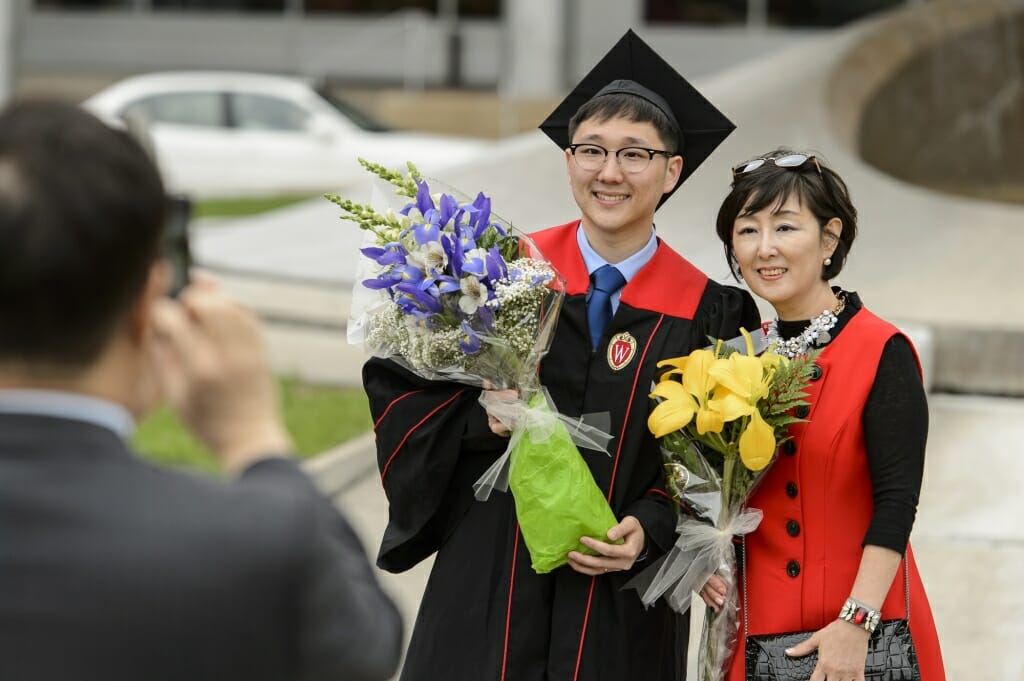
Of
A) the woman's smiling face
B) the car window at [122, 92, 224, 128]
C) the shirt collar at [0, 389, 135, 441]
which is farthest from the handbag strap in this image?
the car window at [122, 92, 224, 128]

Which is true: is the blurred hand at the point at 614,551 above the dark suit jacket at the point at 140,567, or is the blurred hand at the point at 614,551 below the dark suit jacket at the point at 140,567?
below

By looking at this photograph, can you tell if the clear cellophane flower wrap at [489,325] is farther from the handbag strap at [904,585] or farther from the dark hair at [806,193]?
the dark hair at [806,193]

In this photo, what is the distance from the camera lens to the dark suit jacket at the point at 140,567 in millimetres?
1324

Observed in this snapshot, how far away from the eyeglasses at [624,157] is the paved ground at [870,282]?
8.18 ft

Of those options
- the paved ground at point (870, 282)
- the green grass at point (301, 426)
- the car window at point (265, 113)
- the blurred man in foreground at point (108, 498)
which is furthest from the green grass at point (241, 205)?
the blurred man in foreground at point (108, 498)

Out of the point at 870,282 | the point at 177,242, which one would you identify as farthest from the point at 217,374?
the point at 870,282

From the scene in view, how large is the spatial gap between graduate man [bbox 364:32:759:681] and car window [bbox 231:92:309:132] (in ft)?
46.1

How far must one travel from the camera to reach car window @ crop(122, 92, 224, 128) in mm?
17000

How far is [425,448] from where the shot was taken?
3135mm

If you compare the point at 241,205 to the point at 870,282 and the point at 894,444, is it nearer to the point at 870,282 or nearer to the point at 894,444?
the point at 870,282

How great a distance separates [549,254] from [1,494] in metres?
2.03

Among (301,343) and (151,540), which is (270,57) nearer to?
(301,343)

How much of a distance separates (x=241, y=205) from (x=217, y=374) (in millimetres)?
14626

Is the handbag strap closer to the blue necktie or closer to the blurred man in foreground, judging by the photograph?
the blue necktie
